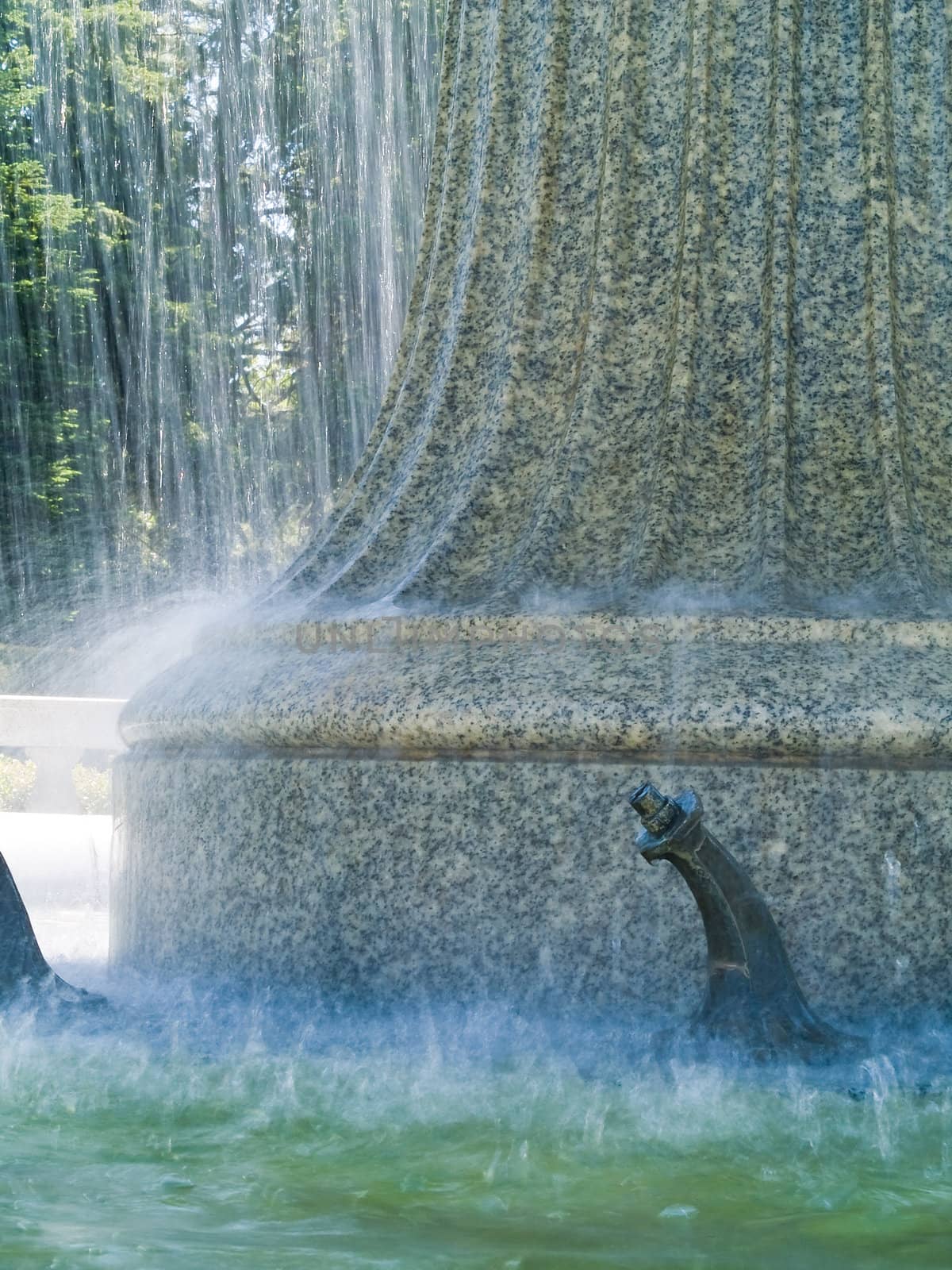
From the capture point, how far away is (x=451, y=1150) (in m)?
2.24

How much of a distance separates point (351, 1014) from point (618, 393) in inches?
60.8

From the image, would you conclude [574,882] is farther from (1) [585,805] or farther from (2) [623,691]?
(2) [623,691]

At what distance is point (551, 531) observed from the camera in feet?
12.1

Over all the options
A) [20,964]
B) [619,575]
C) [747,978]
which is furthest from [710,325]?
[20,964]

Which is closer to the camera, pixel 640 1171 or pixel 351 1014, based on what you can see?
pixel 640 1171

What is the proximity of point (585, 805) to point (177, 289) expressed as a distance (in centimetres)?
2068

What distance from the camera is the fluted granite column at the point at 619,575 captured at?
10.4ft

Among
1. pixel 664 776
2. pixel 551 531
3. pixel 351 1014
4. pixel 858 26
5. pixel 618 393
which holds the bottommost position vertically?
pixel 351 1014

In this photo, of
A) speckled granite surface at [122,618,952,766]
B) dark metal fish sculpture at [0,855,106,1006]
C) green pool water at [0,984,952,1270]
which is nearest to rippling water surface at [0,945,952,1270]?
green pool water at [0,984,952,1270]

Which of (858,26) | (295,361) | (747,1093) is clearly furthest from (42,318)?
(747,1093)

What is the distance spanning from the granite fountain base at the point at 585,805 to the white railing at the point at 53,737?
9.88 meters

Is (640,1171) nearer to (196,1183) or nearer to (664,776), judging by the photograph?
(196,1183)

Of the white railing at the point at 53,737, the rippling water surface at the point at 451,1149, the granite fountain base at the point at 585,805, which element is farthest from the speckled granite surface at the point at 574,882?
the white railing at the point at 53,737

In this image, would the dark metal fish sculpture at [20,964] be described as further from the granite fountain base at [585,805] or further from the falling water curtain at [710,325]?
the falling water curtain at [710,325]
